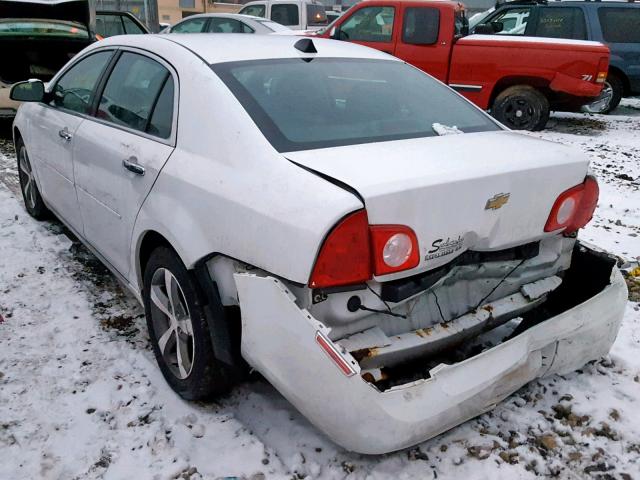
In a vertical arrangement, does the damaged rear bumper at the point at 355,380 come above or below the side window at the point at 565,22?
below

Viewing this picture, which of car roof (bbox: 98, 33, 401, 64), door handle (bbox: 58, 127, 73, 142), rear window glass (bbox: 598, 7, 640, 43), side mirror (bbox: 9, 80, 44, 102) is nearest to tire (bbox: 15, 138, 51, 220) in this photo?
side mirror (bbox: 9, 80, 44, 102)

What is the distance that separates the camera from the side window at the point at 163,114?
8.18 ft

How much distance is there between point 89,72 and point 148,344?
5.66 ft

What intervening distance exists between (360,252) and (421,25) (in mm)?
7595

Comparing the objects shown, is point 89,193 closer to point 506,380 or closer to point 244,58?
point 244,58

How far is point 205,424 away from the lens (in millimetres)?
2375

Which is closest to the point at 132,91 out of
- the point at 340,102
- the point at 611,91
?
the point at 340,102

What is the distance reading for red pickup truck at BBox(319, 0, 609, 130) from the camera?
7969 millimetres

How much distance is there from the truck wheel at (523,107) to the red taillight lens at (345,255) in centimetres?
722

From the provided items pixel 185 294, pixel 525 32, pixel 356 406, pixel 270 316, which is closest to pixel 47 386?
pixel 185 294

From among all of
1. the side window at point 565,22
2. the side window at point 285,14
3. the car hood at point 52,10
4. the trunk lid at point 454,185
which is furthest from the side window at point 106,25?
the trunk lid at point 454,185

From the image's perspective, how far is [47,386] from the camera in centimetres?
258

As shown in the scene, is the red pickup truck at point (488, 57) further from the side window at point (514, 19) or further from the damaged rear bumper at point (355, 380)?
the damaged rear bumper at point (355, 380)

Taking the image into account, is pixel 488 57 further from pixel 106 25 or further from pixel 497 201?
pixel 106 25
